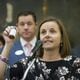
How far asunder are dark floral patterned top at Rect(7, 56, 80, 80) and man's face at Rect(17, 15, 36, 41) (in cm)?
100

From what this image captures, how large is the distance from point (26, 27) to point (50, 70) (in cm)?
116

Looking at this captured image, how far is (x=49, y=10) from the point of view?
1086 centimetres

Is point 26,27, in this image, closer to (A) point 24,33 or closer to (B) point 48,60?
(A) point 24,33

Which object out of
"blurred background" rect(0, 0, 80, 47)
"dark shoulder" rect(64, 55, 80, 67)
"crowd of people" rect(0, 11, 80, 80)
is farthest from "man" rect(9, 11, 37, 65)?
"blurred background" rect(0, 0, 80, 47)

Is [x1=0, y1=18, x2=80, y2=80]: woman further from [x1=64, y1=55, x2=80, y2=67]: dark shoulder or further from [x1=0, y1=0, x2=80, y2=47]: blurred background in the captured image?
[x1=0, y1=0, x2=80, y2=47]: blurred background

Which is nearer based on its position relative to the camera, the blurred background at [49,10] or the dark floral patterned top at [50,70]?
the dark floral patterned top at [50,70]

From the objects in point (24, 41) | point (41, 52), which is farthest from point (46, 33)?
point (24, 41)

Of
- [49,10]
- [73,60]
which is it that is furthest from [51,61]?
[49,10]

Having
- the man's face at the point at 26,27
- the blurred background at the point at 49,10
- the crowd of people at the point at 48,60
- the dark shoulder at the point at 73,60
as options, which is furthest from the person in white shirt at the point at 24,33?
the blurred background at the point at 49,10

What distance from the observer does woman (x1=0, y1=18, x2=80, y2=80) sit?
4.12m

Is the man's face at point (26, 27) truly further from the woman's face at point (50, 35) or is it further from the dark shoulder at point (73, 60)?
the dark shoulder at point (73, 60)

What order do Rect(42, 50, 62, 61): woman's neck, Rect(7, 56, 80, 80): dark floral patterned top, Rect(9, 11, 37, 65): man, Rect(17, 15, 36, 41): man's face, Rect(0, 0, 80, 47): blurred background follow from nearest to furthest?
Rect(7, 56, 80, 80): dark floral patterned top
Rect(42, 50, 62, 61): woman's neck
Rect(9, 11, 37, 65): man
Rect(17, 15, 36, 41): man's face
Rect(0, 0, 80, 47): blurred background

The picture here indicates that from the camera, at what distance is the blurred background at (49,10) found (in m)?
10.8

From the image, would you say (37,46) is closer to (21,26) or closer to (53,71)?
(53,71)
